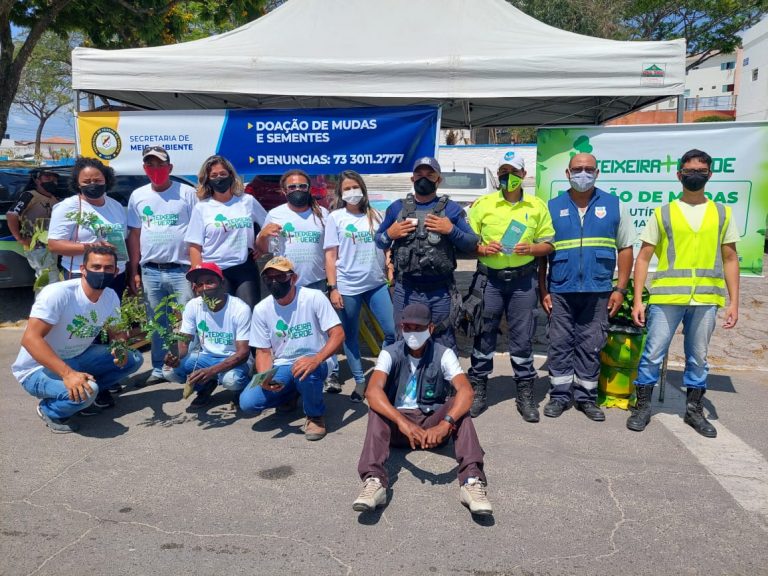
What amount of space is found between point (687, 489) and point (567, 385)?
1.25 metres

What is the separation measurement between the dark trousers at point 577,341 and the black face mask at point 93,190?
12.0 feet

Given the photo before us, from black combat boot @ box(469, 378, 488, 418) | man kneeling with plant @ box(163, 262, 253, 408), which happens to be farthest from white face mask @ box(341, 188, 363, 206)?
black combat boot @ box(469, 378, 488, 418)

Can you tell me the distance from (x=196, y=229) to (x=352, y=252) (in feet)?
4.12

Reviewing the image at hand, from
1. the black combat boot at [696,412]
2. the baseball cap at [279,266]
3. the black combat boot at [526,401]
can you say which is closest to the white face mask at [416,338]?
the baseball cap at [279,266]

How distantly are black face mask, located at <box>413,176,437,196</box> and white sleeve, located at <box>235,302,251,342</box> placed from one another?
156 cm

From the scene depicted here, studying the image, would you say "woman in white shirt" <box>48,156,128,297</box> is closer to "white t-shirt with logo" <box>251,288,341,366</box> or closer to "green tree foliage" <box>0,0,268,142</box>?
"white t-shirt with logo" <box>251,288,341,366</box>

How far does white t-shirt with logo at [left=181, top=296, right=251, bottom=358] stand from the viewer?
4438 mm

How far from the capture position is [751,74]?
34.3 m

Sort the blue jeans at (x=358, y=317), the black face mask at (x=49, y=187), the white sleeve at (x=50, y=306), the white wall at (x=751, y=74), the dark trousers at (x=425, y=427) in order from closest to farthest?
the dark trousers at (x=425, y=427), the white sleeve at (x=50, y=306), the blue jeans at (x=358, y=317), the black face mask at (x=49, y=187), the white wall at (x=751, y=74)

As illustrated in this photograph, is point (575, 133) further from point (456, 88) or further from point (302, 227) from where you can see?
point (302, 227)

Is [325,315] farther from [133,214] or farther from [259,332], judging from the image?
[133,214]

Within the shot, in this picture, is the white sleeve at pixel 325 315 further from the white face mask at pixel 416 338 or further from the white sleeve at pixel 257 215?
the white sleeve at pixel 257 215

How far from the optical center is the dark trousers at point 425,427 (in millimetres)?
3238

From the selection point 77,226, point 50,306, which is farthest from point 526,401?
point 77,226
